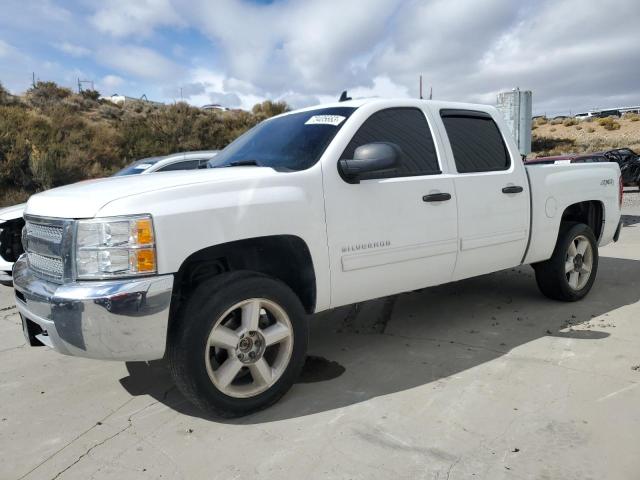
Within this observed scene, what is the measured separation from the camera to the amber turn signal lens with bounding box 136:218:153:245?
9.11 ft

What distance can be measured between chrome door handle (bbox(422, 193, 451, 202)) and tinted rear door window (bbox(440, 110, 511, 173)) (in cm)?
35

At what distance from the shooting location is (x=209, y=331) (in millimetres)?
2992

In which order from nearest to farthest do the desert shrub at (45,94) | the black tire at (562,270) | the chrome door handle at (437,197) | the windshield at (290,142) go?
the windshield at (290,142) → the chrome door handle at (437,197) → the black tire at (562,270) → the desert shrub at (45,94)

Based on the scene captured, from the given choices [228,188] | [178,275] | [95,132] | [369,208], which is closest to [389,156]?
[369,208]

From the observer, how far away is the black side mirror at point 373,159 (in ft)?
11.0

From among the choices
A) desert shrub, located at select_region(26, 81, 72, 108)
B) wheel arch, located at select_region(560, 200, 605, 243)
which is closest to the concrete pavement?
wheel arch, located at select_region(560, 200, 605, 243)

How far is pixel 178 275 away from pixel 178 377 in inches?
22.2

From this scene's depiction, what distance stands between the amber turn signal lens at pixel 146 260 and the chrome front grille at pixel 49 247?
0.40 metres

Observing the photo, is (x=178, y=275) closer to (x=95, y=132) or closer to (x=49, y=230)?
(x=49, y=230)

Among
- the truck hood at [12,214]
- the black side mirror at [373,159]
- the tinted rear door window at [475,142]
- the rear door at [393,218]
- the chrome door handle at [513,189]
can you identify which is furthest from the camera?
the truck hood at [12,214]

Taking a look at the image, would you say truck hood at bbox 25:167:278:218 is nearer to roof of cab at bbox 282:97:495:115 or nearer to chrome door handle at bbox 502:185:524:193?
roof of cab at bbox 282:97:495:115

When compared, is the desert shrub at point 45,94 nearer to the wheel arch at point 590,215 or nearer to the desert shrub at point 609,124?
the wheel arch at point 590,215

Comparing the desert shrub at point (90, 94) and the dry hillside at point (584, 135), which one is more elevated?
the desert shrub at point (90, 94)

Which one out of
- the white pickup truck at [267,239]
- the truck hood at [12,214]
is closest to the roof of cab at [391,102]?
the white pickup truck at [267,239]
